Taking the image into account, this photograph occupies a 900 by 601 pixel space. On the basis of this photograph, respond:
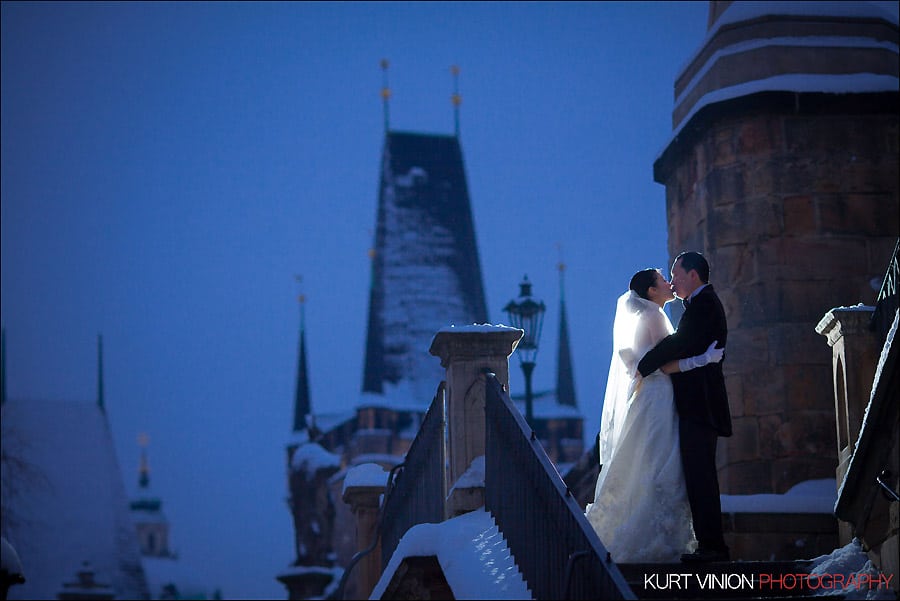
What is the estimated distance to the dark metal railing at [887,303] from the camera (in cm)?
932

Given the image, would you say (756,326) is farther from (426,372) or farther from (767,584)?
(426,372)

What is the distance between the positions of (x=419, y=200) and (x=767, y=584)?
96.0 m

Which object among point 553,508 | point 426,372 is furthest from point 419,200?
point 553,508

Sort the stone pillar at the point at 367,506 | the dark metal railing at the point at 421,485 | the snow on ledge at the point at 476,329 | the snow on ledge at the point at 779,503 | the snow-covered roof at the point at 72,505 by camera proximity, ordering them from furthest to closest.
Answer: the snow-covered roof at the point at 72,505, the stone pillar at the point at 367,506, the snow on ledge at the point at 779,503, the dark metal railing at the point at 421,485, the snow on ledge at the point at 476,329

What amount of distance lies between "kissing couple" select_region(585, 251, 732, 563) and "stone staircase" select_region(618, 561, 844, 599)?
492 millimetres

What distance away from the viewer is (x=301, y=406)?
106812 mm

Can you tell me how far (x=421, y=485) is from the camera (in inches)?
464

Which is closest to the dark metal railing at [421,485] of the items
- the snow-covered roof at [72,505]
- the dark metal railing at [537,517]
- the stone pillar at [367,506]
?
the dark metal railing at [537,517]

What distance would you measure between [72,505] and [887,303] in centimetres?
9230

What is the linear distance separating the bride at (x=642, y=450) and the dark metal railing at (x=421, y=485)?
121 cm

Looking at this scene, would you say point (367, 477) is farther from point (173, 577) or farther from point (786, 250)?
point (173, 577)

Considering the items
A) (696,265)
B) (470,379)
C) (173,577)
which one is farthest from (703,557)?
(173,577)

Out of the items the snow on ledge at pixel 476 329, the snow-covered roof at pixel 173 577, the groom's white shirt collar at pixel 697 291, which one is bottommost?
the snow-covered roof at pixel 173 577

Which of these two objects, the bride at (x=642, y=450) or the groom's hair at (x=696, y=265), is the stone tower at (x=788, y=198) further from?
the groom's hair at (x=696, y=265)
